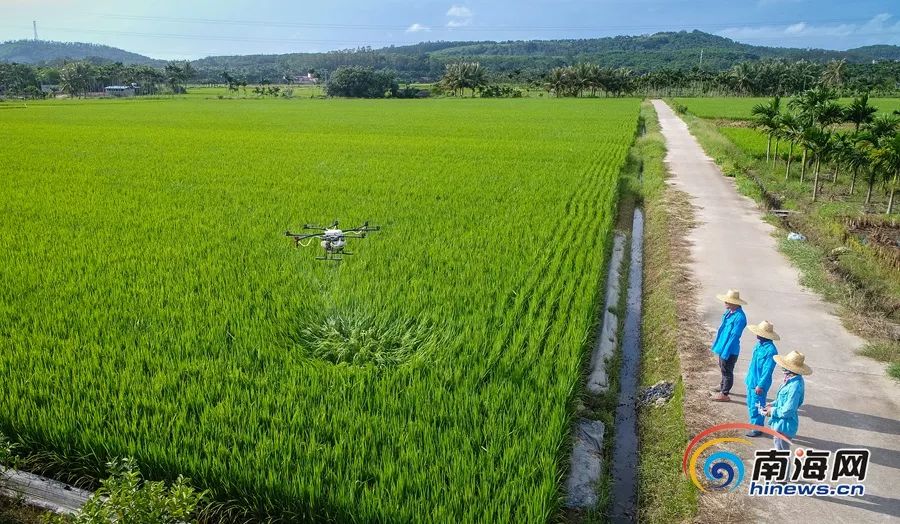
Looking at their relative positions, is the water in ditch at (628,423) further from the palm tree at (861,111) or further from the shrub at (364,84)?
the shrub at (364,84)

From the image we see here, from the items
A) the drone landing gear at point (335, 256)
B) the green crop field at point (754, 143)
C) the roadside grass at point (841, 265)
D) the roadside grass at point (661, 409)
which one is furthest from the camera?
the green crop field at point (754, 143)

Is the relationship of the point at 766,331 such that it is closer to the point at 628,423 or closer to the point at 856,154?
the point at 628,423

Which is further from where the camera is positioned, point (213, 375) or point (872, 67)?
point (872, 67)

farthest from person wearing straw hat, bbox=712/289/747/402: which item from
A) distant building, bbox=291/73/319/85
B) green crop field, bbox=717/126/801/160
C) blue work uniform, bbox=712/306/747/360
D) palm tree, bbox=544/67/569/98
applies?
distant building, bbox=291/73/319/85

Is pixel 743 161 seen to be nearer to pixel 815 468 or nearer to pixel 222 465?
pixel 815 468

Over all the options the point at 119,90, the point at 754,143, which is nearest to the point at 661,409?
the point at 754,143

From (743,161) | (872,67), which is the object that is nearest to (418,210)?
(743,161)

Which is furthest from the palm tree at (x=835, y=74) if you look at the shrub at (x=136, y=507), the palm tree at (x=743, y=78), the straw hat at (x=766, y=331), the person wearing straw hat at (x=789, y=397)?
the shrub at (x=136, y=507)

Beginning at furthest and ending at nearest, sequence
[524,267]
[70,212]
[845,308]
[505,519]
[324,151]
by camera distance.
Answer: [324,151]
[70,212]
[524,267]
[845,308]
[505,519]
